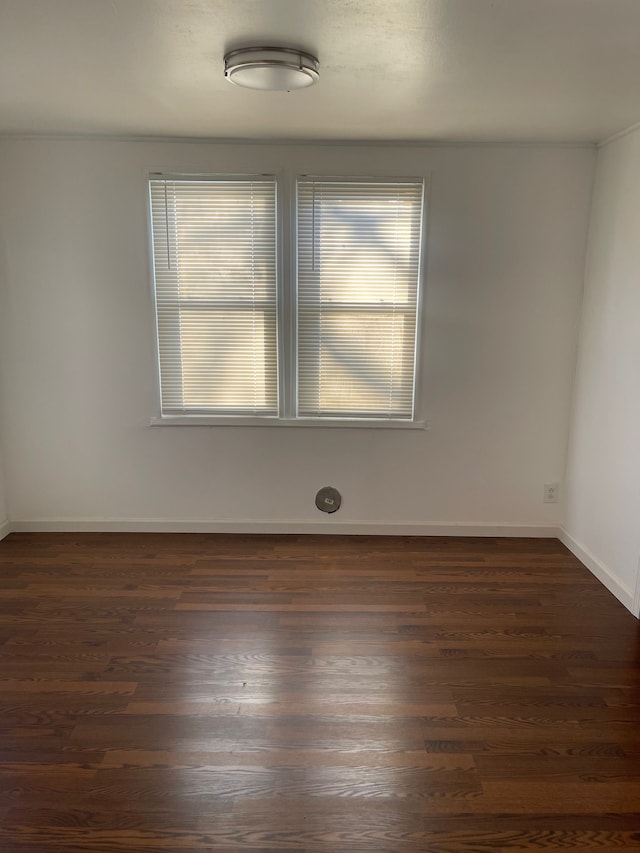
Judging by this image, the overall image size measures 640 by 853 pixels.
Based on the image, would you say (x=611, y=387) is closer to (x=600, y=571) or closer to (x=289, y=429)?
(x=600, y=571)

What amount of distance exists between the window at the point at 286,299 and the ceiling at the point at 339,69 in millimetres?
352

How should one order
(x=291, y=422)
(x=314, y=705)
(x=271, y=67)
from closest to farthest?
(x=271, y=67), (x=314, y=705), (x=291, y=422)

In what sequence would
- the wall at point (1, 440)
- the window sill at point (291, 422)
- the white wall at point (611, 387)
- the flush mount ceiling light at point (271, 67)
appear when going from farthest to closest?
1. the window sill at point (291, 422)
2. the wall at point (1, 440)
3. the white wall at point (611, 387)
4. the flush mount ceiling light at point (271, 67)

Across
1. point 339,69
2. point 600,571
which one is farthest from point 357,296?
point 600,571

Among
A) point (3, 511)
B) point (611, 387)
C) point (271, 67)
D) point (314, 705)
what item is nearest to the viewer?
point (271, 67)

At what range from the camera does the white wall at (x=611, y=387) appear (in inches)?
111

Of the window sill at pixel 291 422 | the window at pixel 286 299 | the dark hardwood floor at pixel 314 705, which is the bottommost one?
the dark hardwood floor at pixel 314 705

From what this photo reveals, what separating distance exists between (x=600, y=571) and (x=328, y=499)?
163 centimetres

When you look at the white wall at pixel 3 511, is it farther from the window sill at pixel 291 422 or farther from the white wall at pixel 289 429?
the window sill at pixel 291 422

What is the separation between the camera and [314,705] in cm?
215

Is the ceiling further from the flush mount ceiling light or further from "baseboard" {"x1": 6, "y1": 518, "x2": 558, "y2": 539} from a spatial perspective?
"baseboard" {"x1": 6, "y1": 518, "x2": 558, "y2": 539}

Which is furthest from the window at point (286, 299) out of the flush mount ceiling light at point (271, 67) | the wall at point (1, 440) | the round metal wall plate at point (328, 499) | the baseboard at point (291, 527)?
the flush mount ceiling light at point (271, 67)

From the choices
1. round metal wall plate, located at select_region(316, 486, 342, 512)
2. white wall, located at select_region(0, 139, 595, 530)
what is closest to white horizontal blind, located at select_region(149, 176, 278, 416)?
white wall, located at select_region(0, 139, 595, 530)

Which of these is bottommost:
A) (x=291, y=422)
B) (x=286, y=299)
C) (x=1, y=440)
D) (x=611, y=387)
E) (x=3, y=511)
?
(x=3, y=511)
